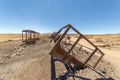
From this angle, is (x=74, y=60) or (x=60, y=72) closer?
(x=74, y=60)

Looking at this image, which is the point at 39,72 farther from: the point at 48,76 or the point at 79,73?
the point at 79,73

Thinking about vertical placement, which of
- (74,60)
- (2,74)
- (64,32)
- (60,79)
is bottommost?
(2,74)

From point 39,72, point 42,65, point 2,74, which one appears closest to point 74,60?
point 39,72

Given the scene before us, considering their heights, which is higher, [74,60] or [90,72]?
[74,60]

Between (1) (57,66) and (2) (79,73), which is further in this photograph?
(1) (57,66)

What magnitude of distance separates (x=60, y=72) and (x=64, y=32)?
13.4 ft

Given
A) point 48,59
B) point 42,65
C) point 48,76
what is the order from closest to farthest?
point 48,76 → point 42,65 → point 48,59

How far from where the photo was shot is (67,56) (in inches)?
497

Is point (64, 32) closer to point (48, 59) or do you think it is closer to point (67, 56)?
point (67, 56)

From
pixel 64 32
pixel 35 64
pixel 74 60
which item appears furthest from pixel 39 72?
pixel 64 32

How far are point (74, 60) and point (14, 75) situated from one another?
5.29m

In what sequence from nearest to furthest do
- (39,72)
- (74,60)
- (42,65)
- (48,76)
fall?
1. (74,60)
2. (48,76)
3. (39,72)
4. (42,65)

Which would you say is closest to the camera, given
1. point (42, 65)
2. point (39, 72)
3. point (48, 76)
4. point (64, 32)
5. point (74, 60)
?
point (64, 32)

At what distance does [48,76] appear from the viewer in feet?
48.1
